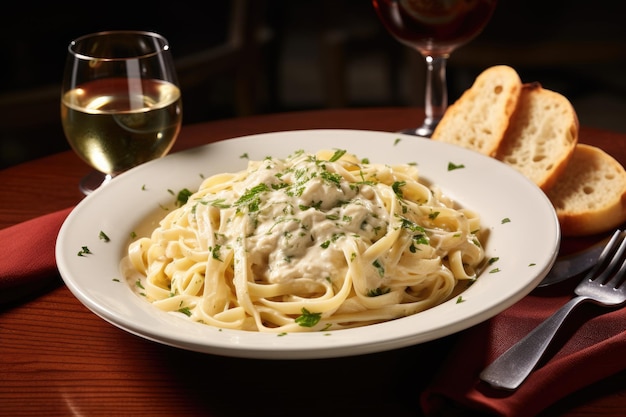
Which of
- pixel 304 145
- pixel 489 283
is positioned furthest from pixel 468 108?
pixel 489 283

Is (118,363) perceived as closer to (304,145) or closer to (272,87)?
(304,145)

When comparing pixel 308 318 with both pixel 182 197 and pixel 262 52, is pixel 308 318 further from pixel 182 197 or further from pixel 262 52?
pixel 262 52

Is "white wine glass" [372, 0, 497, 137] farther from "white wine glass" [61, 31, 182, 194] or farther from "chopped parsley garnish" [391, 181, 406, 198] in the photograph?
"white wine glass" [61, 31, 182, 194]

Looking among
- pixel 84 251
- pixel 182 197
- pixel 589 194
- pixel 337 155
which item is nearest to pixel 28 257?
pixel 84 251

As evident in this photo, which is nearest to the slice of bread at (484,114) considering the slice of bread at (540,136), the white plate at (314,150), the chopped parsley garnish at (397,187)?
the slice of bread at (540,136)

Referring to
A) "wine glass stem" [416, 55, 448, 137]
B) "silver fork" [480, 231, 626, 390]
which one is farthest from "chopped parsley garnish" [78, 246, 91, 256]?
"wine glass stem" [416, 55, 448, 137]

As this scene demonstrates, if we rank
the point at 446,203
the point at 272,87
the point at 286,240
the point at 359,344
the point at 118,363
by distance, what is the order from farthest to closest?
the point at 272,87 < the point at 446,203 < the point at 286,240 < the point at 118,363 < the point at 359,344
